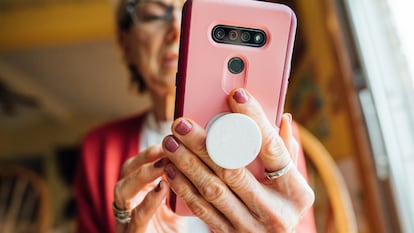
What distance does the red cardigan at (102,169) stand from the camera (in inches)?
24.4

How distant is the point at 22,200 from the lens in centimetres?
265

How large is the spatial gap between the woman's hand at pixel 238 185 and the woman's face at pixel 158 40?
0.31m

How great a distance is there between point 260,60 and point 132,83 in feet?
1.52

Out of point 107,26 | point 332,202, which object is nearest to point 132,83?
point 332,202

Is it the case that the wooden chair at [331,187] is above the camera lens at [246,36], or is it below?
below

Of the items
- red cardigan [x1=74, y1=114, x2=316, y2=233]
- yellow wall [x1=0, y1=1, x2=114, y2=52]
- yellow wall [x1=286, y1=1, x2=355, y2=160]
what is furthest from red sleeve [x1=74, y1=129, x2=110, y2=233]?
yellow wall [x1=0, y1=1, x2=114, y2=52]

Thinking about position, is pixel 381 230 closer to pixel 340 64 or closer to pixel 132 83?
pixel 340 64

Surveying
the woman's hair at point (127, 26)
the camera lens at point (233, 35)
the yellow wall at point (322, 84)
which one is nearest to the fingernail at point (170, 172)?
the camera lens at point (233, 35)

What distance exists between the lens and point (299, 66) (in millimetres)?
1778

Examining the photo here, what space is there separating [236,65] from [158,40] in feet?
1.03

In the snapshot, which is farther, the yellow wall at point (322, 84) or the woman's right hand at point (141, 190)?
the yellow wall at point (322, 84)

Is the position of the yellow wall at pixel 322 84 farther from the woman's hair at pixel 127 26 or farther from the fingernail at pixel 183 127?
the fingernail at pixel 183 127

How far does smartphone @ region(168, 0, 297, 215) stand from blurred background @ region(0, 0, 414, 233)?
292 millimetres

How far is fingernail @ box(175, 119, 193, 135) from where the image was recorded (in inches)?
12.8
